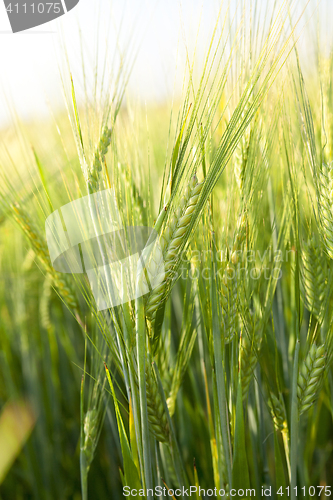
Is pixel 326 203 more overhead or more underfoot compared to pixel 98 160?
more underfoot

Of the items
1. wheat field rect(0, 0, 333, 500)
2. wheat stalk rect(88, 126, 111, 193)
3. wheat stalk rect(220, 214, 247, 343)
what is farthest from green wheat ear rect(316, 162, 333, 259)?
wheat stalk rect(88, 126, 111, 193)

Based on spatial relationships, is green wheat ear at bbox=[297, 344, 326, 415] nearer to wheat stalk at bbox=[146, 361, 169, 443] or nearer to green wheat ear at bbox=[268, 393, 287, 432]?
green wheat ear at bbox=[268, 393, 287, 432]

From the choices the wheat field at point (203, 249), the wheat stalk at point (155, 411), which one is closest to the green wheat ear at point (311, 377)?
the wheat field at point (203, 249)

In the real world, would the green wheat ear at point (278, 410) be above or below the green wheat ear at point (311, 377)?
below

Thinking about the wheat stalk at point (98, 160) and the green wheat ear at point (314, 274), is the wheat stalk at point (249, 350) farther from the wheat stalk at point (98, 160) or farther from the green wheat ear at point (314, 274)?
the wheat stalk at point (98, 160)

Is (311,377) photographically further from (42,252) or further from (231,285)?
(42,252)

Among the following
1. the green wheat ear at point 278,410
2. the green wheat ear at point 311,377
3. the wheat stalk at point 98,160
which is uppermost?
the wheat stalk at point 98,160

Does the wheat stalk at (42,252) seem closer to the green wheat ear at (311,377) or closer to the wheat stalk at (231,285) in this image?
the wheat stalk at (231,285)

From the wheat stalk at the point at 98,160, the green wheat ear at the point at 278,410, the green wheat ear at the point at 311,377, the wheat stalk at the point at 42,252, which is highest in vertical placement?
the wheat stalk at the point at 98,160

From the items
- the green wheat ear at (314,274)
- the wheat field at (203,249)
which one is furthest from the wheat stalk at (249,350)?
the green wheat ear at (314,274)

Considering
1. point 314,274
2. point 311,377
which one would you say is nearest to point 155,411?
point 311,377

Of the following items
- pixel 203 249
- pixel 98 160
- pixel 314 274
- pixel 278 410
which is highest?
pixel 98 160

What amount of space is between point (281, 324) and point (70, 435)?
723 mm

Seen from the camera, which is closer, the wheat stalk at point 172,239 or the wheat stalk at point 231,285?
the wheat stalk at point 172,239
